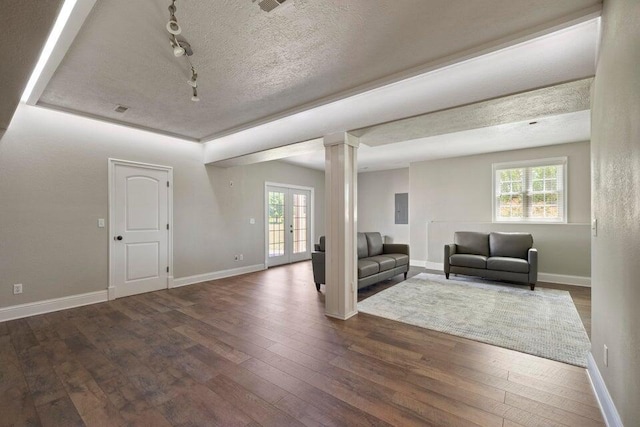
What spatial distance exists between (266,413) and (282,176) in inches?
231

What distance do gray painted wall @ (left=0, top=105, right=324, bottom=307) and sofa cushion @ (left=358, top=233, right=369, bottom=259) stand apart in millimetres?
3058

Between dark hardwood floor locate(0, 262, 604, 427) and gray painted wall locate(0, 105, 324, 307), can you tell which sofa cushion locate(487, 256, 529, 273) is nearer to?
dark hardwood floor locate(0, 262, 604, 427)

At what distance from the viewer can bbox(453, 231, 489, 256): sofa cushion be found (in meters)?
5.57

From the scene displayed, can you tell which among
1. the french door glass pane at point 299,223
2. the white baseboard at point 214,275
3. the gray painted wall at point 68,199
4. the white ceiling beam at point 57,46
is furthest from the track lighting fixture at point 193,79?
the french door glass pane at point 299,223

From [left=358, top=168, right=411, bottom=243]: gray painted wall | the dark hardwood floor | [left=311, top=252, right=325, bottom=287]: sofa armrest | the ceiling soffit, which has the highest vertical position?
the ceiling soffit

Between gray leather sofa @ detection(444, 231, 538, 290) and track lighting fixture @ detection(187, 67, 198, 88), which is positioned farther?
gray leather sofa @ detection(444, 231, 538, 290)

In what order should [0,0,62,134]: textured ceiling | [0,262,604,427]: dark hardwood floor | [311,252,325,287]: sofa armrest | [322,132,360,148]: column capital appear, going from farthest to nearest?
[311,252,325,287]: sofa armrest < [322,132,360,148]: column capital < [0,262,604,427]: dark hardwood floor < [0,0,62,134]: textured ceiling

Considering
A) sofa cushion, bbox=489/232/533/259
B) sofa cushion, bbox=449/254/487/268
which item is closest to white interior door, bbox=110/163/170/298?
sofa cushion, bbox=449/254/487/268

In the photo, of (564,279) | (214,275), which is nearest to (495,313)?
(564,279)

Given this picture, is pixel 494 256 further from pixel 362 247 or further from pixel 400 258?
pixel 362 247

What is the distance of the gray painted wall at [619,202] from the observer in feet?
4.24

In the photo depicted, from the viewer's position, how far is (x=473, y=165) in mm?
6211

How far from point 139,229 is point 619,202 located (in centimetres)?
557

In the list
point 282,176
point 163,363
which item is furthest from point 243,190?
point 163,363
